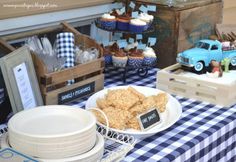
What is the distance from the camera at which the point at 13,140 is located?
119cm

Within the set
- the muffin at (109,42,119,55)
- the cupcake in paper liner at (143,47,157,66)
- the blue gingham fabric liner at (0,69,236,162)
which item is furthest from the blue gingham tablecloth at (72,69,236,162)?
the muffin at (109,42,119,55)

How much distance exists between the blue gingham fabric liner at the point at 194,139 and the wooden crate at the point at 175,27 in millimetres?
342

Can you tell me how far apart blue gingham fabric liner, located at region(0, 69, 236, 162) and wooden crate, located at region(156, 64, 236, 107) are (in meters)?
0.02

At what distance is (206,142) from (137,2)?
896 millimetres

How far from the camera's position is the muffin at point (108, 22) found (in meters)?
1.94

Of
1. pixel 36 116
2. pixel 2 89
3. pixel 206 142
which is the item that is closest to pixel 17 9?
pixel 2 89

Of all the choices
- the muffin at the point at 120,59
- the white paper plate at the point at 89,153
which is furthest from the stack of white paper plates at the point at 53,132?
the muffin at the point at 120,59

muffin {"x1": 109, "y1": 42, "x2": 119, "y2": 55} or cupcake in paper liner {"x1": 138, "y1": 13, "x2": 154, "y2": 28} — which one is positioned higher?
cupcake in paper liner {"x1": 138, "y1": 13, "x2": 154, "y2": 28}

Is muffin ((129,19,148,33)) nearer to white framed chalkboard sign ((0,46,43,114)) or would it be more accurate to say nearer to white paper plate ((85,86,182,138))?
white paper plate ((85,86,182,138))

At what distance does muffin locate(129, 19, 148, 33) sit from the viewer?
1921mm

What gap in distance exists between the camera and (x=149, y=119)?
1.49 meters

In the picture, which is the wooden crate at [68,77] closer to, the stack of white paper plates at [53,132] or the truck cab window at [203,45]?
the stack of white paper plates at [53,132]

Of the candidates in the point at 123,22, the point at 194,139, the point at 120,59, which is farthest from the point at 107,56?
the point at 194,139

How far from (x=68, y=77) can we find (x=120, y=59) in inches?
13.8
